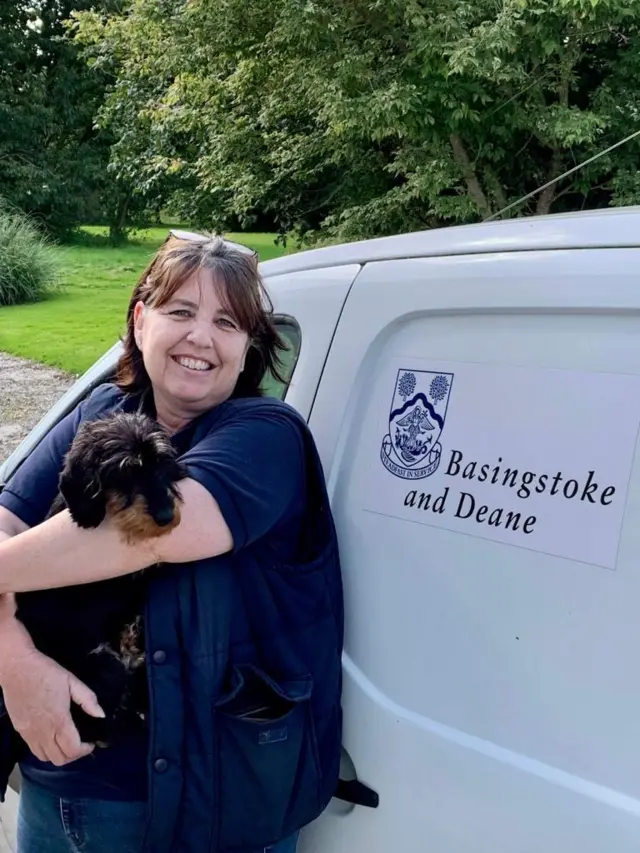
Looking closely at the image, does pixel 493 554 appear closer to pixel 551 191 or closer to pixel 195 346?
pixel 195 346

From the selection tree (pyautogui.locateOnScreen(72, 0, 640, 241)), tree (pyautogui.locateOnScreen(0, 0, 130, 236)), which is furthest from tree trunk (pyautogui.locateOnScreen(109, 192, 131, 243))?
tree (pyautogui.locateOnScreen(72, 0, 640, 241))

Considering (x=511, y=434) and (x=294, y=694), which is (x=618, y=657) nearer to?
(x=511, y=434)

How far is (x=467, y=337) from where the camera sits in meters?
1.37

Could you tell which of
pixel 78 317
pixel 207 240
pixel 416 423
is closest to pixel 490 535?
pixel 416 423

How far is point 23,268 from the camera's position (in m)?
17.0

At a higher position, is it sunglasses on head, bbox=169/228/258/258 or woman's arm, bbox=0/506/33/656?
sunglasses on head, bbox=169/228/258/258

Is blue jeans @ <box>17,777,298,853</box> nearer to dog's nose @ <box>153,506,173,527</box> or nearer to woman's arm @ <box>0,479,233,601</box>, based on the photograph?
woman's arm @ <box>0,479,233,601</box>

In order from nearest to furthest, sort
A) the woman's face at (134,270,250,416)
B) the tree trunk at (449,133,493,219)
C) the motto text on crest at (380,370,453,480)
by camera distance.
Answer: the motto text on crest at (380,370,453,480), the woman's face at (134,270,250,416), the tree trunk at (449,133,493,219)

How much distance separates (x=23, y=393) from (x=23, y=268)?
322 inches

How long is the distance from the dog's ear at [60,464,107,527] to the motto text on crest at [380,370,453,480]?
1.64 ft

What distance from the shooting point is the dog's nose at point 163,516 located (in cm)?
125

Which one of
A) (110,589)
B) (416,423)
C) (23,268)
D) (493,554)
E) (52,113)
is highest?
(52,113)

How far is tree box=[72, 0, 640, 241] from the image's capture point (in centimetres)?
690

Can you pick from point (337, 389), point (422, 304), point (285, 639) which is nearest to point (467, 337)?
point (422, 304)
